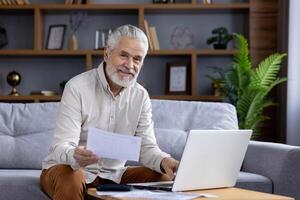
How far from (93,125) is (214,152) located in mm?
627

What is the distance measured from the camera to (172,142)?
132 inches

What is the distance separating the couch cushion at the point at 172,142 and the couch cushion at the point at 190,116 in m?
0.07

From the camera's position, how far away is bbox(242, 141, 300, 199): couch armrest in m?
2.89

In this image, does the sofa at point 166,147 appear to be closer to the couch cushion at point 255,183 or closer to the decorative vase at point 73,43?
the couch cushion at point 255,183

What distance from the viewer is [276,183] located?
2992mm

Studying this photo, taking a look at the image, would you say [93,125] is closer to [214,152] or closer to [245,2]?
[214,152]

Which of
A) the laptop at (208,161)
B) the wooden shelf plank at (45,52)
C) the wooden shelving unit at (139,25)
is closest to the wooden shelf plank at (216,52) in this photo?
the wooden shelving unit at (139,25)

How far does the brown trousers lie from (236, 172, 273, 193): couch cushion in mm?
597

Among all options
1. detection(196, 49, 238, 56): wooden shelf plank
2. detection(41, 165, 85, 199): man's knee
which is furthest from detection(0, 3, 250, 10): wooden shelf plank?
detection(41, 165, 85, 199): man's knee

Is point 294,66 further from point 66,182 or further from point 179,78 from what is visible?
point 66,182

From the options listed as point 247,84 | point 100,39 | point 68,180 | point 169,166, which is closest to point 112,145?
point 68,180

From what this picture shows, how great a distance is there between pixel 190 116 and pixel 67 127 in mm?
1180

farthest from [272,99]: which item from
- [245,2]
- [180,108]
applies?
[180,108]

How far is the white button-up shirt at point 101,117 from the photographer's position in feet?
8.16
